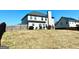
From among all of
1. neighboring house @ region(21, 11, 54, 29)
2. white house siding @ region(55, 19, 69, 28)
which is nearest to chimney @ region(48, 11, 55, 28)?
neighboring house @ region(21, 11, 54, 29)

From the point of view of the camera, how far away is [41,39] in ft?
14.7

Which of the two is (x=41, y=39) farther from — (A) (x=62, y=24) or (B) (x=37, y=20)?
(A) (x=62, y=24)

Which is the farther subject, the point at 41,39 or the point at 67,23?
the point at 67,23

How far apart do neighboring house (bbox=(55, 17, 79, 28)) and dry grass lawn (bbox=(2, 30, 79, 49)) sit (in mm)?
109

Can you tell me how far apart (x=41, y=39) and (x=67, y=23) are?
61 centimetres

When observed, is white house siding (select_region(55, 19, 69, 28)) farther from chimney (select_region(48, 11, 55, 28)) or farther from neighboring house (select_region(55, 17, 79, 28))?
chimney (select_region(48, 11, 55, 28))

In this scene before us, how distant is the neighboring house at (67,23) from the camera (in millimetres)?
4508

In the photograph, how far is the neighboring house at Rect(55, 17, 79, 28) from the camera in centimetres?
451

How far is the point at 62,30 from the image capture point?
14.9 ft

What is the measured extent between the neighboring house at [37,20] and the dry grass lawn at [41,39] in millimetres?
136

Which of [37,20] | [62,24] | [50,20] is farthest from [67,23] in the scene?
[37,20]

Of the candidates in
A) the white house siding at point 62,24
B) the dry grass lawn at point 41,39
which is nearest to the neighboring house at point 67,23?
the white house siding at point 62,24
